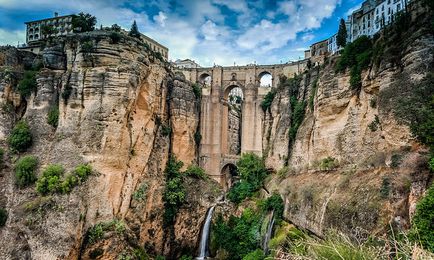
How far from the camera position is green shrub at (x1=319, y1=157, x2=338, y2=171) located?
24366 millimetres

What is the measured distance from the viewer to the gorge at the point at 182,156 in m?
18.4

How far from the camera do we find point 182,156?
3562cm

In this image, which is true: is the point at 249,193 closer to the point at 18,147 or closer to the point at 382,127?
the point at 382,127

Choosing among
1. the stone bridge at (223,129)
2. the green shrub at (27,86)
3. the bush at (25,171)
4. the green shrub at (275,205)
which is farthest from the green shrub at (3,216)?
the stone bridge at (223,129)

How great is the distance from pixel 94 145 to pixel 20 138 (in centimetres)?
553

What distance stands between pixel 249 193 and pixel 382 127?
51.9ft

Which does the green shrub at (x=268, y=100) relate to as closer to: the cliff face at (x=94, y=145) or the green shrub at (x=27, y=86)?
the cliff face at (x=94, y=145)

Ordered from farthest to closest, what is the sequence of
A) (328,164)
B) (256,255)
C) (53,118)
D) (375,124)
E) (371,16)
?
(371,16), (53,118), (328,164), (256,255), (375,124)

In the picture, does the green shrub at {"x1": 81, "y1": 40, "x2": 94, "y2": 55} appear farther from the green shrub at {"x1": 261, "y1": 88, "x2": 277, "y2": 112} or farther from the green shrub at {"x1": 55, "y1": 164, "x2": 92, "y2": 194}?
the green shrub at {"x1": 261, "y1": 88, "x2": 277, "y2": 112}

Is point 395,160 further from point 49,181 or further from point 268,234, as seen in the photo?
point 49,181

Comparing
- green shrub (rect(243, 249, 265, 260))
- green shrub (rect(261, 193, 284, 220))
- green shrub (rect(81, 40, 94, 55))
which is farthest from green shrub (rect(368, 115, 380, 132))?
green shrub (rect(81, 40, 94, 55))

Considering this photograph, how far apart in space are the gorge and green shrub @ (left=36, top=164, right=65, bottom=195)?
9cm

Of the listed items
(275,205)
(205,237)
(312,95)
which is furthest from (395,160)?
(205,237)

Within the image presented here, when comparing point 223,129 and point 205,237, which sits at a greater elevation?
point 223,129
